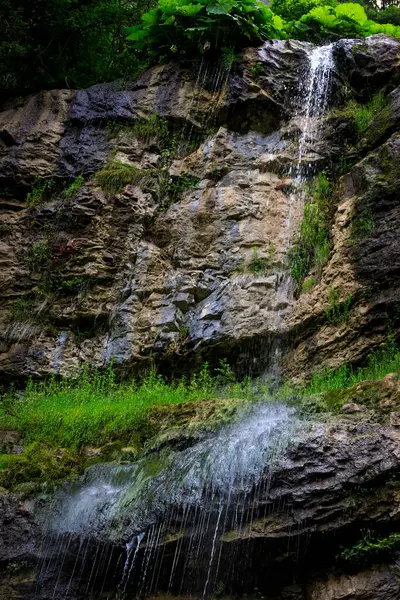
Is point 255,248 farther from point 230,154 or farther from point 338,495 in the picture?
point 338,495

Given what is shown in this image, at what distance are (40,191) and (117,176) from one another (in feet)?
4.94

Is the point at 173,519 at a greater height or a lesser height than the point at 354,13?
lesser

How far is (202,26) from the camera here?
1142 cm

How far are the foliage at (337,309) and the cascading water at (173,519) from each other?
7.53 feet

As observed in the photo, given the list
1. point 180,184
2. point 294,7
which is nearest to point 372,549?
point 180,184

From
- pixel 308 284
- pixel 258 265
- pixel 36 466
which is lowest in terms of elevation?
pixel 36 466

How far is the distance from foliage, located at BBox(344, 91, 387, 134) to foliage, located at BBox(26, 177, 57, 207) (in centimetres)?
549

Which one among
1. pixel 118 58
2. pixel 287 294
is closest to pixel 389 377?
pixel 287 294

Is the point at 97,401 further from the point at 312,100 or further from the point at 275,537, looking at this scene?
the point at 312,100

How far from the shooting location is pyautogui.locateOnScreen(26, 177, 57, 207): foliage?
10945 millimetres

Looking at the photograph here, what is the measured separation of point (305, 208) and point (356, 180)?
0.97m

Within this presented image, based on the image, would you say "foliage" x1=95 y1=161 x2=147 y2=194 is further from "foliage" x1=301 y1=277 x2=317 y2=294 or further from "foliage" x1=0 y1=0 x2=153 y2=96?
"foliage" x1=301 y1=277 x2=317 y2=294

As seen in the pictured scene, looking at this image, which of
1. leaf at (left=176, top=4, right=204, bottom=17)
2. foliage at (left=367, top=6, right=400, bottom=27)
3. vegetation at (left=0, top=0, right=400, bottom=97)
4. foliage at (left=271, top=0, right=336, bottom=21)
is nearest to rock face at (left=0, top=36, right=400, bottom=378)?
vegetation at (left=0, top=0, right=400, bottom=97)

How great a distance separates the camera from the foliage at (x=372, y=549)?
4.42m
